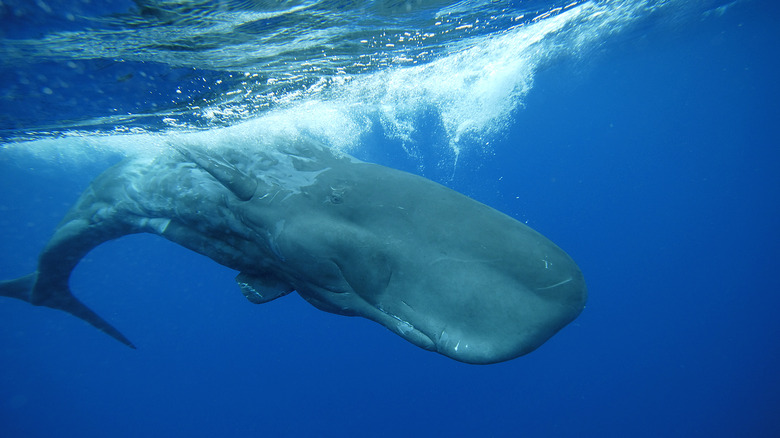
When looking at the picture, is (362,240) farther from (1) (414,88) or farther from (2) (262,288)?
(1) (414,88)

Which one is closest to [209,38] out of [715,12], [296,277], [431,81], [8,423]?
[296,277]

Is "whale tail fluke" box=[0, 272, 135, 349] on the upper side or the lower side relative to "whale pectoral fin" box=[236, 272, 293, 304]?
lower

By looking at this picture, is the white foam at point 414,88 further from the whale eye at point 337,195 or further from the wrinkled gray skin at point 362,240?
→ the whale eye at point 337,195

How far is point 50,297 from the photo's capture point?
7344mm

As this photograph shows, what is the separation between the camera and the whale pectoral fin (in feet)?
14.4

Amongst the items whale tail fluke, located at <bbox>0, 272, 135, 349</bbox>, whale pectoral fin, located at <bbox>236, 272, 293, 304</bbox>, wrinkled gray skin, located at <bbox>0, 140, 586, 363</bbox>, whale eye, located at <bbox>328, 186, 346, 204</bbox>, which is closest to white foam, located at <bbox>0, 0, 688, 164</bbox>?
whale tail fluke, located at <bbox>0, 272, 135, 349</bbox>

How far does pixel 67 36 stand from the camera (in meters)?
6.04

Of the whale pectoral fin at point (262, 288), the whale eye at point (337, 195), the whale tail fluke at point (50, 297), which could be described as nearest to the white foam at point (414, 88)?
the whale tail fluke at point (50, 297)

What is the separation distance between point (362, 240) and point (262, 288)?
1.76 metres

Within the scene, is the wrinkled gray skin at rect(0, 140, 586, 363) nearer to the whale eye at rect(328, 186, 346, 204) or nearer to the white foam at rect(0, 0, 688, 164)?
the whale eye at rect(328, 186, 346, 204)

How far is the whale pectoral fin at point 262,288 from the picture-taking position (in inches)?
172

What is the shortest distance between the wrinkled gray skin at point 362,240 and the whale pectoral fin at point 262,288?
0.05 feet

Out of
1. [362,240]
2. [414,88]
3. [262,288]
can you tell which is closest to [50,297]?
[262,288]

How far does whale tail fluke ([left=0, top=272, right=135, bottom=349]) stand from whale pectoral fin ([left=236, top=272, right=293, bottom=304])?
4566 mm
